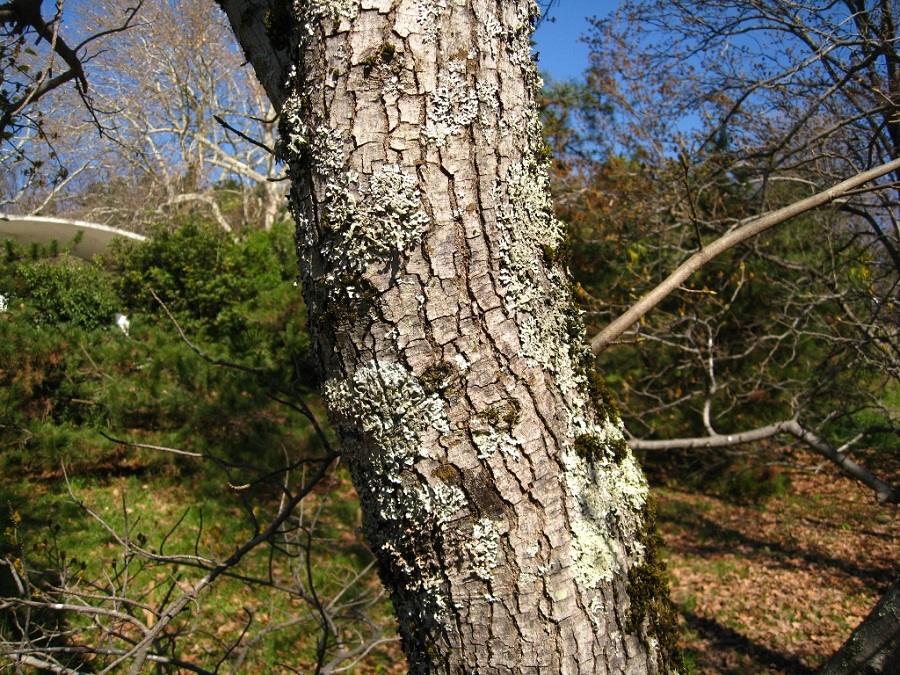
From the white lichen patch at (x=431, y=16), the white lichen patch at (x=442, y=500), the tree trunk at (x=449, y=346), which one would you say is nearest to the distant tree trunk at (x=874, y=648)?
the tree trunk at (x=449, y=346)

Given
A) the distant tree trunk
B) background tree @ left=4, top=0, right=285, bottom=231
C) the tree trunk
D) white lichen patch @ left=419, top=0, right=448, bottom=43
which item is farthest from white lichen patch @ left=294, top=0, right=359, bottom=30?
background tree @ left=4, top=0, right=285, bottom=231

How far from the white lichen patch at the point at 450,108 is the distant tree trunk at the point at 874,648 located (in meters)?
1.26

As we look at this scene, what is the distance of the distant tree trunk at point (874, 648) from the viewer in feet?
4.25

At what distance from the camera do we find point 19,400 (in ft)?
22.7

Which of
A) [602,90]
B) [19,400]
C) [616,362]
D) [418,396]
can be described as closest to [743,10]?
[602,90]

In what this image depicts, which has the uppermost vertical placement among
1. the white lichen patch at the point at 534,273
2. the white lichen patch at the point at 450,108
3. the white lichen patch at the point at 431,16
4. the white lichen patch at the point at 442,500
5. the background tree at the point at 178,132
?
the background tree at the point at 178,132

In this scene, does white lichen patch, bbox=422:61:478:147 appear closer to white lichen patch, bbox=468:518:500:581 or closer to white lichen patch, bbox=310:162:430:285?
white lichen patch, bbox=310:162:430:285

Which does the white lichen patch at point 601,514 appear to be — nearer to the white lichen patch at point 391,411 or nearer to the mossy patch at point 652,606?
the mossy patch at point 652,606

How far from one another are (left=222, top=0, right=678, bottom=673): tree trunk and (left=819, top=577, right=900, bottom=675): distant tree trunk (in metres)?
0.55

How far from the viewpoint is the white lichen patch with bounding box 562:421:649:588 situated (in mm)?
1062

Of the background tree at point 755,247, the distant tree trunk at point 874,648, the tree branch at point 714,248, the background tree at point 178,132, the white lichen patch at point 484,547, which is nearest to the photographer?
the white lichen patch at point 484,547

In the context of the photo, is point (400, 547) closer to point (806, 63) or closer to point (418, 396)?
point (418, 396)

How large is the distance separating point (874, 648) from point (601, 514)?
0.73 metres

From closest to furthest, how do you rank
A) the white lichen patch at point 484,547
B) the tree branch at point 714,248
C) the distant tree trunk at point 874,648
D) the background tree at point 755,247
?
the white lichen patch at point 484,547
the distant tree trunk at point 874,648
the tree branch at point 714,248
the background tree at point 755,247
